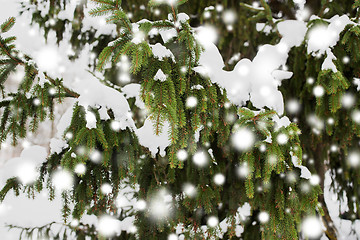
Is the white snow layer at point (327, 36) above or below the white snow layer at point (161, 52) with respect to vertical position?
below

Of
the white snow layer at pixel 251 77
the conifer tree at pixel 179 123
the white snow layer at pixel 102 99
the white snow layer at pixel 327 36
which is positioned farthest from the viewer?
the white snow layer at pixel 327 36

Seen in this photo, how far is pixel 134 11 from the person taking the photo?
353 centimetres

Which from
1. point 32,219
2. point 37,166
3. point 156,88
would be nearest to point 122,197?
point 37,166

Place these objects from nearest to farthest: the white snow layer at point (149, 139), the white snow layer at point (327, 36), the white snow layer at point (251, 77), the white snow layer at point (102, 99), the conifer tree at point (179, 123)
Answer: the conifer tree at point (179, 123), the white snow layer at point (102, 99), the white snow layer at point (251, 77), the white snow layer at point (149, 139), the white snow layer at point (327, 36)

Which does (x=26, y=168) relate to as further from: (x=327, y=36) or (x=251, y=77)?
(x=327, y=36)

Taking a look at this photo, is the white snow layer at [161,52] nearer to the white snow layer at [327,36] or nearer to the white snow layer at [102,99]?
the white snow layer at [102,99]

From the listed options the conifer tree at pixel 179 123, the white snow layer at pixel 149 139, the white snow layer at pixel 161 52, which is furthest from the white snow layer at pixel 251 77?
the white snow layer at pixel 149 139

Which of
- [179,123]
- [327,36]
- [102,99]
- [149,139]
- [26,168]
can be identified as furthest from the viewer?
[327,36]

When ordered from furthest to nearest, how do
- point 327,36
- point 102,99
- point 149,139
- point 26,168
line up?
point 327,36 < point 149,139 < point 26,168 < point 102,99

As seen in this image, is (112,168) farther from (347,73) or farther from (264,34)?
(264,34)

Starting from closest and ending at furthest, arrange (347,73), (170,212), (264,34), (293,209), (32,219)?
1. (293,209)
2. (170,212)
3. (347,73)
4. (264,34)
5. (32,219)

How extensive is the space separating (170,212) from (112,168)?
0.72 metres

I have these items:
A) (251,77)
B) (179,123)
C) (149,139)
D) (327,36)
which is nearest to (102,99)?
(149,139)

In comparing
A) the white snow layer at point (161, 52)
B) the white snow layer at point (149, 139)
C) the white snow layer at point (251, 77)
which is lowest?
the white snow layer at point (149, 139)
